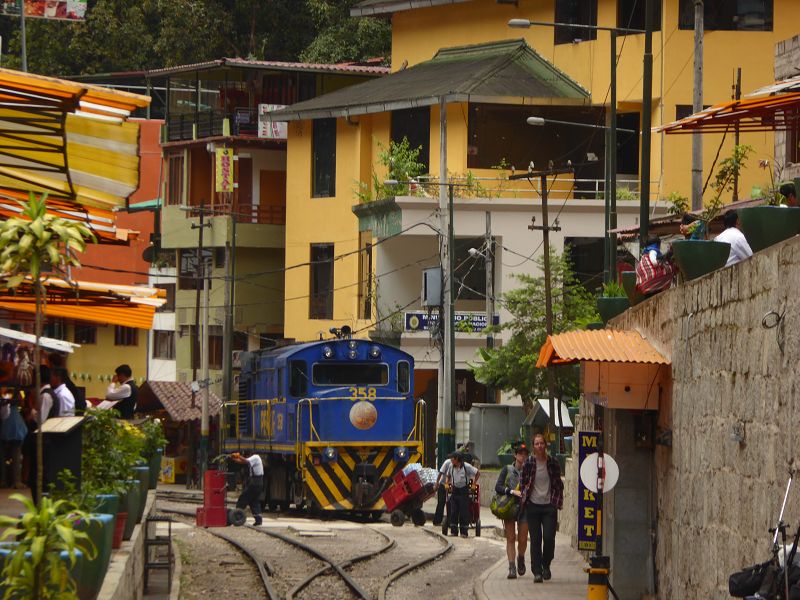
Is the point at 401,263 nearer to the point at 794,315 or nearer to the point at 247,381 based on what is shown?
the point at 247,381

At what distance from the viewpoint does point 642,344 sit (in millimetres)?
16609

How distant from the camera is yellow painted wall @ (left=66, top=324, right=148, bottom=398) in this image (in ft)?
209

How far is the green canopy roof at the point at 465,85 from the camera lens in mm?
44562

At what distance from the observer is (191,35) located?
6481cm

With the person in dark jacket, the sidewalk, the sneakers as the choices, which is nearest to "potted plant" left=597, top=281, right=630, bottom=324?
the person in dark jacket

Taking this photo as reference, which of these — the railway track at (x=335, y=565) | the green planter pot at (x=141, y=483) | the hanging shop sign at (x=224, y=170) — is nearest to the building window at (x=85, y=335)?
the hanging shop sign at (x=224, y=170)

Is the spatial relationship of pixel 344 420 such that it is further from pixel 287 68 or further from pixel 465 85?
pixel 287 68

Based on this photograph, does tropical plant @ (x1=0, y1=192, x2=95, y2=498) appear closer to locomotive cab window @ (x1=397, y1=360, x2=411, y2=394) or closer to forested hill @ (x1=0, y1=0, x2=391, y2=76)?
locomotive cab window @ (x1=397, y1=360, x2=411, y2=394)

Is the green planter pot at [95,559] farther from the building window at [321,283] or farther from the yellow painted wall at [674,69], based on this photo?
the building window at [321,283]

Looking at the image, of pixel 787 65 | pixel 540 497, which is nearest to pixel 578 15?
pixel 787 65

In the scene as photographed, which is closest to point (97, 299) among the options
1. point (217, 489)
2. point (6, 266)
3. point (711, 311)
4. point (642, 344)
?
point (642, 344)

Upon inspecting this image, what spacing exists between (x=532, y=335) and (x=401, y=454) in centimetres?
730

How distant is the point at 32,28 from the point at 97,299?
5149 centimetres

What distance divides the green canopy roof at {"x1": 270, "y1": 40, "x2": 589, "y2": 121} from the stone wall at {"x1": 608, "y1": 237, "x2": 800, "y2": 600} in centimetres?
2808
